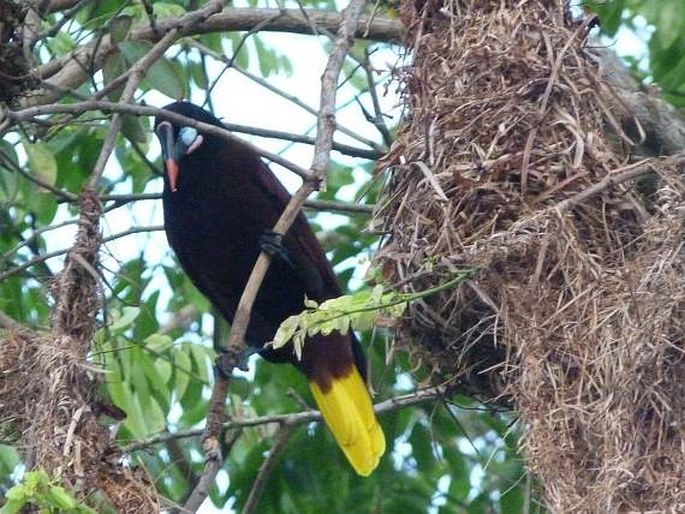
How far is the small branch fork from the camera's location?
2.59 meters

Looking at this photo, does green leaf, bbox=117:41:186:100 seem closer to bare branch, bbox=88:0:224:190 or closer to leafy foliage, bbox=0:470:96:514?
bare branch, bbox=88:0:224:190

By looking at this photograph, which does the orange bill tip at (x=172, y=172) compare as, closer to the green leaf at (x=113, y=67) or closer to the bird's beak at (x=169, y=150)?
the bird's beak at (x=169, y=150)

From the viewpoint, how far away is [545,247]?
2828 mm

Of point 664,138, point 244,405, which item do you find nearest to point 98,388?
point 664,138

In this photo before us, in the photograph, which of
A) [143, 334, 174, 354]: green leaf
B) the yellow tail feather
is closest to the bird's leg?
the yellow tail feather

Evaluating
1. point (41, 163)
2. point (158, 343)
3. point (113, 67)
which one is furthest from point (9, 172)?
point (158, 343)

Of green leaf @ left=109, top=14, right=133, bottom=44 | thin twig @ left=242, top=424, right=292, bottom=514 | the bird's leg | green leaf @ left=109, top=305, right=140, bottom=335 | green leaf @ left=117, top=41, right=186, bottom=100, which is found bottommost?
thin twig @ left=242, top=424, right=292, bottom=514

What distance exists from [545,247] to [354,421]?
3.27 feet

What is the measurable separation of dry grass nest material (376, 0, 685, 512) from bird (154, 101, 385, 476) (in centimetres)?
45

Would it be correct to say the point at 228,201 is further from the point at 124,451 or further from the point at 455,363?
the point at 124,451

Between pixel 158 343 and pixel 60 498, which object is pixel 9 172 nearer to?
pixel 158 343

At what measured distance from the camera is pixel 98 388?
2598 mm

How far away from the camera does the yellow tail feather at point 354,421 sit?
365 cm

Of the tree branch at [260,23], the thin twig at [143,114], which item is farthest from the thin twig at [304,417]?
the tree branch at [260,23]
